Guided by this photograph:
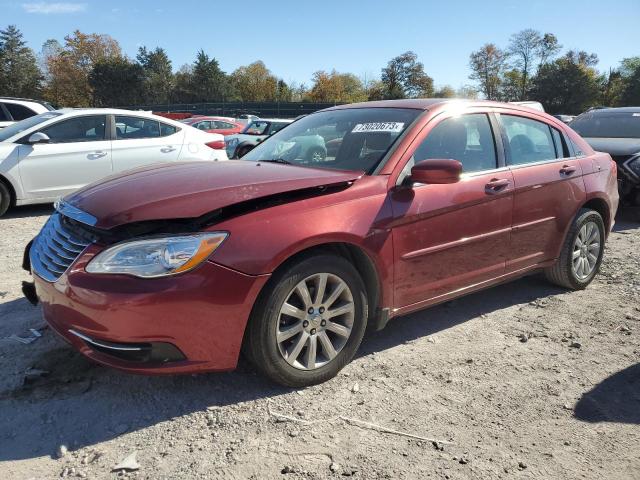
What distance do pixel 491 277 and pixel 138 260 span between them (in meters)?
2.52

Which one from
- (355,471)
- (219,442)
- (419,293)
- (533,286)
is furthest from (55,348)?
(533,286)

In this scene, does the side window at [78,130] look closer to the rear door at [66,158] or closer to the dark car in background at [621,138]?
the rear door at [66,158]

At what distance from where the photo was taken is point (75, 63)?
6994cm

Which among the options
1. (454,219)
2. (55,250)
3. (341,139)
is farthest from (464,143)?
(55,250)

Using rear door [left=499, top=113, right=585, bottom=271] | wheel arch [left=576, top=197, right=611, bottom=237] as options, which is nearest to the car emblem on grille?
rear door [left=499, top=113, right=585, bottom=271]

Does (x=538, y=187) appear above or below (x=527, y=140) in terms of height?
below

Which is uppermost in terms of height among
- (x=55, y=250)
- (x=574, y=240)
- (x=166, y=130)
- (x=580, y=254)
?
(x=166, y=130)

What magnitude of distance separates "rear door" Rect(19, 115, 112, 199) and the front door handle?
19.4 feet

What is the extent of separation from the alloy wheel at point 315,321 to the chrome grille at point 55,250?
1.11m

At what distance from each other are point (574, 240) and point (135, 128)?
6449 mm

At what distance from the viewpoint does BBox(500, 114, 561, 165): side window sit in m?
3.95

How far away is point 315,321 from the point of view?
113 inches

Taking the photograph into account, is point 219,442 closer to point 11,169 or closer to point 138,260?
point 138,260

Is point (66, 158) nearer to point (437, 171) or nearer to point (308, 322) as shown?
point (308, 322)
